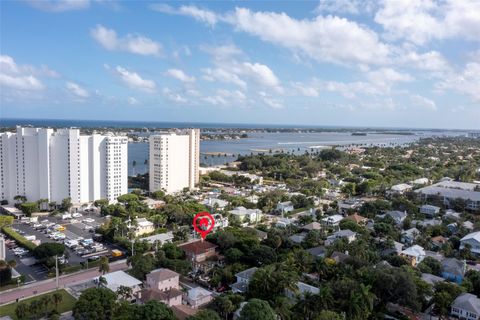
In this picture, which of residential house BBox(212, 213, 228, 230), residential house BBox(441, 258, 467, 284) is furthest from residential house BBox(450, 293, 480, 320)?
residential house BBox(212, 213, 228, 230)

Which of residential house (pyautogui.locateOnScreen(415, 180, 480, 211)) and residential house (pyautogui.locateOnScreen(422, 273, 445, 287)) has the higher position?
residential house (pyautogui.locateOnScreen(415, 180, 480, 211))

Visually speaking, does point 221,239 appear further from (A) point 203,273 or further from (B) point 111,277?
(B) point 111,277

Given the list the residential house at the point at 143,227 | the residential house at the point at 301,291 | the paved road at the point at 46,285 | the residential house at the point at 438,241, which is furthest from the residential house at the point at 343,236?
the residential house at the point at 143,227

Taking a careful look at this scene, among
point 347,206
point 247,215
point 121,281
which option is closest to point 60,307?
point 121,281

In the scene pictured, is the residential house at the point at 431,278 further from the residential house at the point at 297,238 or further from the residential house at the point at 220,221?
the residential house at the point at 220,221

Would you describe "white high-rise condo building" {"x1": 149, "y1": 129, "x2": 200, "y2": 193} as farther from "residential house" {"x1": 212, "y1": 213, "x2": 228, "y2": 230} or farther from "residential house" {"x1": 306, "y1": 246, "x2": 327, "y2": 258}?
"residential house" {"x1": 306, "y1": 246, "x2": 327, "y2": 258}
